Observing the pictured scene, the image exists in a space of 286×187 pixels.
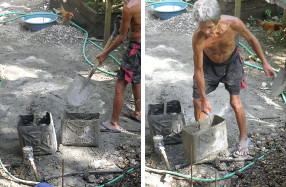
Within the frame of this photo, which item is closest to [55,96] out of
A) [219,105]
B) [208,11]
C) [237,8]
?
[219,105]

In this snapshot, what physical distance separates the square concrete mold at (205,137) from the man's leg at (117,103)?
0.53 m

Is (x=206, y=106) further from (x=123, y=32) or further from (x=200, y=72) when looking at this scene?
(x=123, y=32)

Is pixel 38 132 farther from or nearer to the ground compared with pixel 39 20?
nearer to the ground

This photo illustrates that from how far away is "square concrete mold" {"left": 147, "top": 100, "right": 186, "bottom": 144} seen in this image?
2.93m

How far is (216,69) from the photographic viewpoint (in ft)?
9.08

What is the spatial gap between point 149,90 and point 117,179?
68cm

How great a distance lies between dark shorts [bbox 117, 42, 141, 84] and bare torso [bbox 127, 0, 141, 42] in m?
0.05

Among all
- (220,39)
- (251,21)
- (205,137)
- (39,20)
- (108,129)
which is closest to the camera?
(220,39)

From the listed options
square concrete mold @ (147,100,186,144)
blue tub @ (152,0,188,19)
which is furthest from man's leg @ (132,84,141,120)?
blue tub @ (152,0,188,19)

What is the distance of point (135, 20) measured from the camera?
9.77 feet

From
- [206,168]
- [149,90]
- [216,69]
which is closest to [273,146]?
[206,168]

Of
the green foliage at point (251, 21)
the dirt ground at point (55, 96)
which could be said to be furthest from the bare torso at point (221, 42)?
the dirt ground at point (55, 96)

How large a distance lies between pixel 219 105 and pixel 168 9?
0.68 meters

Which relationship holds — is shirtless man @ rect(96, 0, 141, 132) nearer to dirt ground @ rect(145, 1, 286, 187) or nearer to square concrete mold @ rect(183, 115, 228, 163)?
dirt ground @ rect(145, 1, 286, 187)
